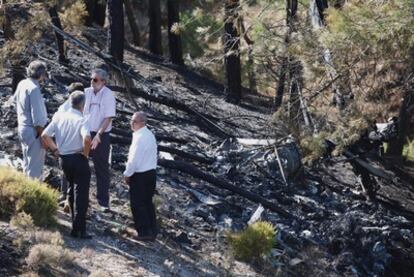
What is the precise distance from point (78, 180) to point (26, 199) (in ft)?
2.44

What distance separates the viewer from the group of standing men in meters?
9.39

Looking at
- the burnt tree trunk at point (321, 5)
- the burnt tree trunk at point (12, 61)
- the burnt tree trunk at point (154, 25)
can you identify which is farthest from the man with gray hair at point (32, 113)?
the burnt tree trunk at point (154, 25)

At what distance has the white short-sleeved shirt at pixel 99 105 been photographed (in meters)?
10.4

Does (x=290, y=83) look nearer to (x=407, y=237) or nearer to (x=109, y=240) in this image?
(x=407, y=237)

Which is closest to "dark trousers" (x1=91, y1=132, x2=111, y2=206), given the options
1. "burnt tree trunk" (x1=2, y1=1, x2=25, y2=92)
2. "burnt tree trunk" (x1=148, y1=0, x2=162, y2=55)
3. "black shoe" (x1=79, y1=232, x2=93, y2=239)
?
"black shoe" (x1=79, y1=232, x2=93, y2=239)

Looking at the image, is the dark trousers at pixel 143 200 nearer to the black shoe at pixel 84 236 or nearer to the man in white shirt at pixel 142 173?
the man in white shirt at pixel 142 173

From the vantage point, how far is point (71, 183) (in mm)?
9633

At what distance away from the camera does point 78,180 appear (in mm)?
9453

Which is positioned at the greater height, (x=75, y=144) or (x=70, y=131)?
(x=70, y=131)

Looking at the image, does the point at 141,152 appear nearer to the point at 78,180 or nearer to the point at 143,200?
the point at 143,200

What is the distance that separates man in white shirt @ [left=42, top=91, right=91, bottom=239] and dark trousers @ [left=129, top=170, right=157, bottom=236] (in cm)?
73

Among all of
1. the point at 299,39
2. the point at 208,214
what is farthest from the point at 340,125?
the point at 208,214

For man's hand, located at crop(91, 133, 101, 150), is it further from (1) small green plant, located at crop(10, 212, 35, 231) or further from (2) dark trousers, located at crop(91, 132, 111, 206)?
(1) small green plant, located at crop(10, 212, 35, 231)

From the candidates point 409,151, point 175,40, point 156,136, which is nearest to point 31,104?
point 156,136
